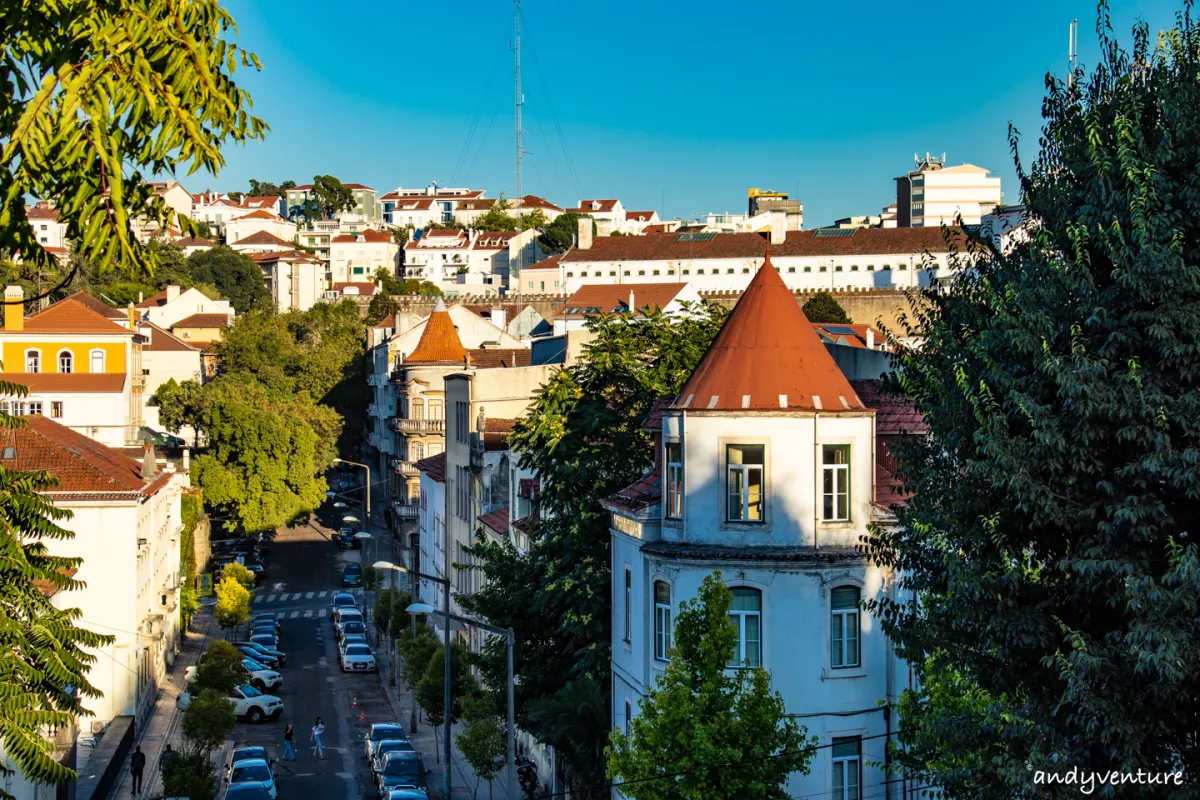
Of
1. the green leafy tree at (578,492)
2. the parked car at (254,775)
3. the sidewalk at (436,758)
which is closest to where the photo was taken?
the green leafy tree at (578,492)

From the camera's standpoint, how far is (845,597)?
24203 mm

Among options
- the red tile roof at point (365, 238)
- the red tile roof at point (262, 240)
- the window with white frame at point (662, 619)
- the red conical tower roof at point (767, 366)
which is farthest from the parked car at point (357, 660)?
the red tile roof at point (262, 240)

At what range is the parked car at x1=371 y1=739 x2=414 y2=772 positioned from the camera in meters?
38.1

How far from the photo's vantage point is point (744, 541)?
Answer: 78.7ft

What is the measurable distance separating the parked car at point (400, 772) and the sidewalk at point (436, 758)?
34.9 inches

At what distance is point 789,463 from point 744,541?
1430 mm

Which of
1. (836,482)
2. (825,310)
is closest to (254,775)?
(836,482)

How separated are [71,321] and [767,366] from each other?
61.4 metres

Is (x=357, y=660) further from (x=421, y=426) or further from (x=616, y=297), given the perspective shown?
(x=616, y=297)

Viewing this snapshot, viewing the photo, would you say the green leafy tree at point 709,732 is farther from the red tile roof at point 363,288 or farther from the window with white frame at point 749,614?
the red tile roof at point 363,288

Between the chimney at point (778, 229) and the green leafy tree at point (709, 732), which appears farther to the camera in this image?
the chimney at point (778, 229)

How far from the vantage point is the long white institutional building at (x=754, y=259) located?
128 m

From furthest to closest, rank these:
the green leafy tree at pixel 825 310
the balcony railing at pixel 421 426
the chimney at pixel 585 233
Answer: the chimney at pixel 585 233 → the green leafy tree at pixel 825 310 → the balcony railing at pixel 421 426

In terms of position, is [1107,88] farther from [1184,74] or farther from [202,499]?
[202,499]
